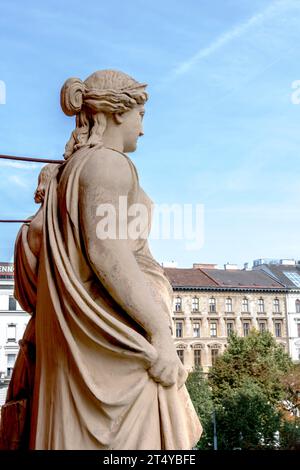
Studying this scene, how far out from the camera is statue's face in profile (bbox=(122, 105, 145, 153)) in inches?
136

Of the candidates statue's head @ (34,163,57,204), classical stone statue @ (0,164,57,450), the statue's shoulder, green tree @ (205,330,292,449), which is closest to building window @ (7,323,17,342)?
green tree @ (205,330,292,449)

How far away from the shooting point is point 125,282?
2936 millimetres

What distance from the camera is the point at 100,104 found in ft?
11.0

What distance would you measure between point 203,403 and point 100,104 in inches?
1540

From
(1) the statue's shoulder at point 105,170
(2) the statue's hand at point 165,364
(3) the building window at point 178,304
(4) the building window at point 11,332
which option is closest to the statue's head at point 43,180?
(1) the statue's shoulder at point 105,170

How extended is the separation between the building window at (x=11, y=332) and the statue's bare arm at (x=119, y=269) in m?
52.0

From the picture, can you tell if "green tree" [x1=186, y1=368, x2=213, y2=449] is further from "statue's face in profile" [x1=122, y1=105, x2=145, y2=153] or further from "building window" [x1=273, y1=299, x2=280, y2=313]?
"statue's face in profile" [x1=122, y1=105, x2=145, y2=153]

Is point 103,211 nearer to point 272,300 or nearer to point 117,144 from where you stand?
point 117,144

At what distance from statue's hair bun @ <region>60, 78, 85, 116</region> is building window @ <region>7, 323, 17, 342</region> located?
51.7 metres

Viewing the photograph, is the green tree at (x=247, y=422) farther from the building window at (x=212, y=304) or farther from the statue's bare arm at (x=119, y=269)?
the statue's bare arm at (x=119, y=269)

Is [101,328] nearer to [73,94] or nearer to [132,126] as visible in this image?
[132,126]

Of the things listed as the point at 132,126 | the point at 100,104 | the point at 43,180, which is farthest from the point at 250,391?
the point at 100,104

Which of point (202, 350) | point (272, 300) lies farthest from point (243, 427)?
point (272, 300)

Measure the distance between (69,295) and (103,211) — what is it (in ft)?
1.43
